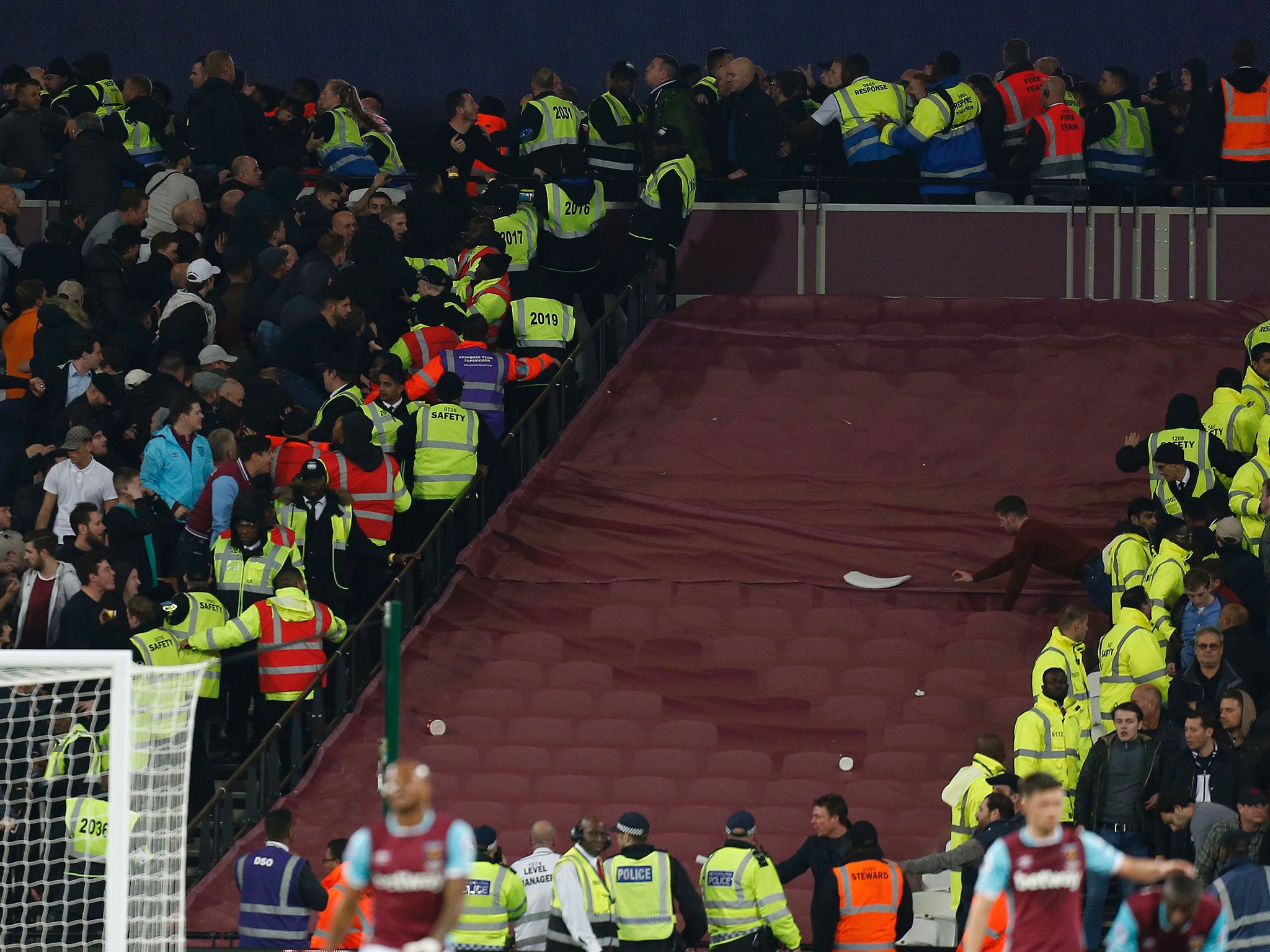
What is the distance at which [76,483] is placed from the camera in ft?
46.1

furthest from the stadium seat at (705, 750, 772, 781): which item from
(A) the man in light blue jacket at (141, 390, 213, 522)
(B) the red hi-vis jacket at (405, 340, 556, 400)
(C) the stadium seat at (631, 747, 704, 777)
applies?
(A) the man in light blue jacket at (141, 390, 213, 522)

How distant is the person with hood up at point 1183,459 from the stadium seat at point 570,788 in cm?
412

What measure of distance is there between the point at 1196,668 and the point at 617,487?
197 inches

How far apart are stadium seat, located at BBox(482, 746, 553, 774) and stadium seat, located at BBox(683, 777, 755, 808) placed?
902 millimetres

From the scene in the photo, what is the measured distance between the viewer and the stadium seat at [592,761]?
13.6 metres

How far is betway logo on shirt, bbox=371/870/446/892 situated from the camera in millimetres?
8555

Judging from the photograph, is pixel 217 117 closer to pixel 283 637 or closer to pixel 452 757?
pixel 283 637

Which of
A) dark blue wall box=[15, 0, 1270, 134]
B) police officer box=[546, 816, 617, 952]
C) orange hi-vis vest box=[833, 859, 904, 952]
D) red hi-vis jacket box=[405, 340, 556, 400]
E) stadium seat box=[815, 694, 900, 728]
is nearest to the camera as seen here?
police officer box=[546, 816, 617, 952]

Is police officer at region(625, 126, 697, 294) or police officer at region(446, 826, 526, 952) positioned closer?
police officer at region(446, 826, 526, 952)

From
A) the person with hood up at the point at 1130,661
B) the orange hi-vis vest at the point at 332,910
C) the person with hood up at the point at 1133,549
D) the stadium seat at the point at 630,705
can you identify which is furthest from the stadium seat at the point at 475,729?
the person with hood up at the point at 1133,549

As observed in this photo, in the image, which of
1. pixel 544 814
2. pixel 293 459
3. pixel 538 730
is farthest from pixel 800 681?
pixel 293 459

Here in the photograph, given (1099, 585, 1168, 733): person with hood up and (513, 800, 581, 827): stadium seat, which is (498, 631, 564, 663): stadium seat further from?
(1099, 585, 1168, 733): person with hood up

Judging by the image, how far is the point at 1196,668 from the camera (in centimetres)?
1254

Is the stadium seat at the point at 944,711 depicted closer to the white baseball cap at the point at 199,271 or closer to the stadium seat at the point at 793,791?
the stadium seat at the point at 793,791
